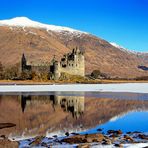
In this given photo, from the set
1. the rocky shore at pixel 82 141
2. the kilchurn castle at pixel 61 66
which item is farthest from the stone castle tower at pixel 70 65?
the rocky shore at pixel 82 141

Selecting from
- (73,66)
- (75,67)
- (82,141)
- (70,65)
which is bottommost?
(82,141)

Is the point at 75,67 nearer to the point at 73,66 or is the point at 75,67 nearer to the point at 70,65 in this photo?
the point at 73,66

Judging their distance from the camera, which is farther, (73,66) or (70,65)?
(73,66)

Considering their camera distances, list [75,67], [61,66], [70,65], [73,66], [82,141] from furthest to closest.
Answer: [75,67]
[73,66]
[70,65]
[61,66]
[82,141]

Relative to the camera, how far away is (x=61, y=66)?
77.6 meters

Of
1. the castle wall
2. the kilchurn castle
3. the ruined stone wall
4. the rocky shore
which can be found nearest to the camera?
the rocky shore

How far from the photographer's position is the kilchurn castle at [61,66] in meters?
74.7

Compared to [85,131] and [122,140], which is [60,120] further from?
[122,140]

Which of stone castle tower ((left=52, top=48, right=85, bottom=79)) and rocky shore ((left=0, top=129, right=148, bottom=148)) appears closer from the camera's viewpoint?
rocky shore ((left=0, top=129, right=148, bottom=148))

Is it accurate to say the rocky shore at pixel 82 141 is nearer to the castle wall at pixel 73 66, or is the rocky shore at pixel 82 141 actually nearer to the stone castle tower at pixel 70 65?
the stone castle tower at pixel 70 65

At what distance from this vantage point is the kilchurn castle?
245ft

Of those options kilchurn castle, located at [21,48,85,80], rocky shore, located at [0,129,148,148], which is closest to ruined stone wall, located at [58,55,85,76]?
kilchurn castle, located at [21,48,85,80]

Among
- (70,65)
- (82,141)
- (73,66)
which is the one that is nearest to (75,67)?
(73,66)

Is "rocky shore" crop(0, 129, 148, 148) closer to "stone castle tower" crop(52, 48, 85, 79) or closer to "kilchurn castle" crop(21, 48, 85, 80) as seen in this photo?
"kilchurn castle" crop(21, 48, 85, 80)
